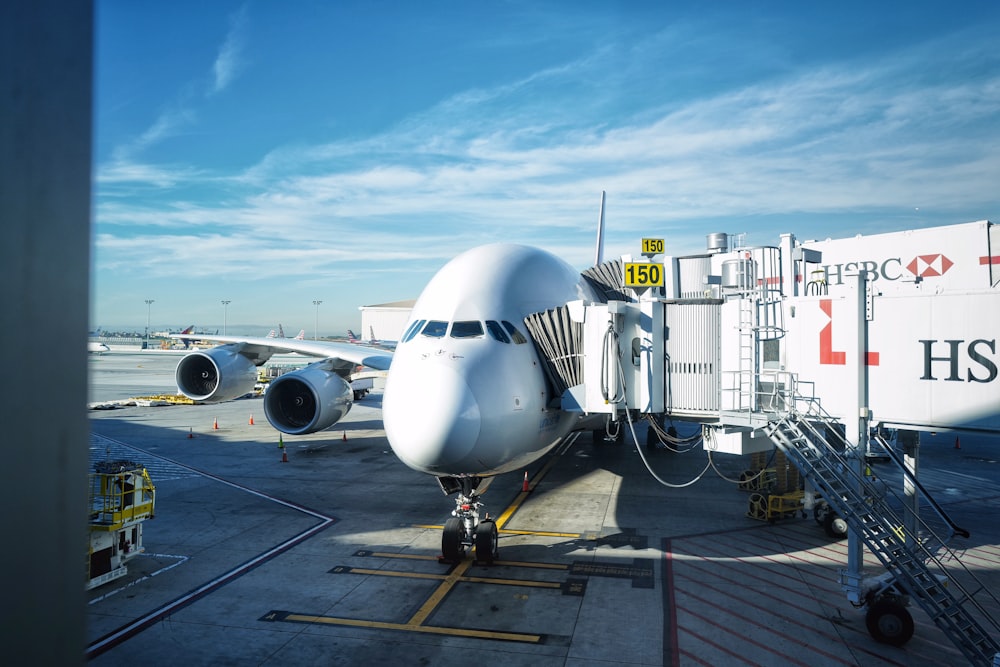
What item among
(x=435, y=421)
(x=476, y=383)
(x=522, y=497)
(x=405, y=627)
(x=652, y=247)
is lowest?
(x=405, y=627)

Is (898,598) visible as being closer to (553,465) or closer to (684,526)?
(684,526)

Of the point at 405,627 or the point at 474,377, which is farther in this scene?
the point at 474,377

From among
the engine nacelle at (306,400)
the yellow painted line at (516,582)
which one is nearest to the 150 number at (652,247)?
the yellow painted line at (516,582)

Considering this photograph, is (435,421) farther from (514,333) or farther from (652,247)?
(652,247)

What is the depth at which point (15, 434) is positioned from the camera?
1355 mm

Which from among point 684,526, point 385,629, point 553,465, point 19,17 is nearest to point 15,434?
point 19,17

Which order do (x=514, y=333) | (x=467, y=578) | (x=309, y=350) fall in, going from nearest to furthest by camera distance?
1. (x=467, y=578)
2. (x=514, y=333)
3. (x=309, y=350)

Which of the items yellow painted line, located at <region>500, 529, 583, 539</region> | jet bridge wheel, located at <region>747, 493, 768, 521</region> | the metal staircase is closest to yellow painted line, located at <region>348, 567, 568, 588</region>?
yellow painted line, located at <region>500, 529, 583, 539</region>

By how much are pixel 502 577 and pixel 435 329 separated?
15.9 ft

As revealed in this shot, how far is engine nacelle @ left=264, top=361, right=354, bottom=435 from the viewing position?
2203 cm

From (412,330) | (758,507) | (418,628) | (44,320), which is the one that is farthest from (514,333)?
(44,320)

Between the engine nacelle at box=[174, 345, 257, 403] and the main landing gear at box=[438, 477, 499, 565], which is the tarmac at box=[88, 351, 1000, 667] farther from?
the engine nacelle at box=[174, 345, 257, 403]

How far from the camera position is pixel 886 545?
10359 millimetres

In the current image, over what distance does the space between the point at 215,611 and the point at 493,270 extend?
8255 millimetres
